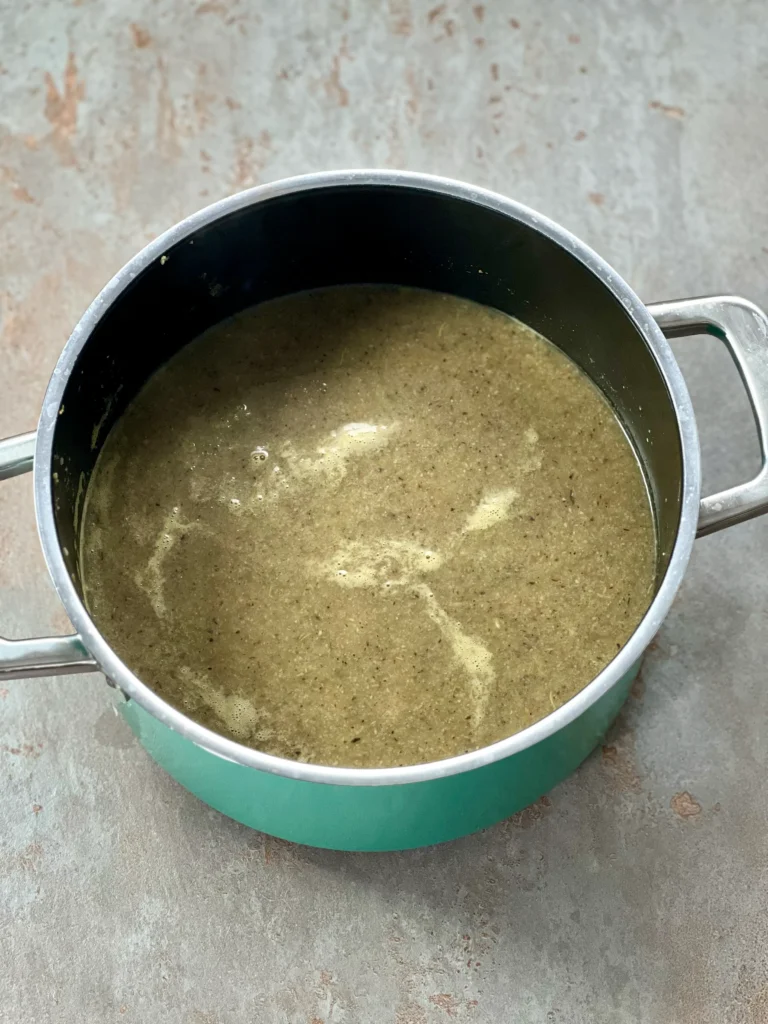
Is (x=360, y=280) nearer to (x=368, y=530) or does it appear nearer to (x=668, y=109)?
(x=368, y=530)

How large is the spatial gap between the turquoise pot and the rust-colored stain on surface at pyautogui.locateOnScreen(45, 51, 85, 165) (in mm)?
975

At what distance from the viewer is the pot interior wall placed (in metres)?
1.26

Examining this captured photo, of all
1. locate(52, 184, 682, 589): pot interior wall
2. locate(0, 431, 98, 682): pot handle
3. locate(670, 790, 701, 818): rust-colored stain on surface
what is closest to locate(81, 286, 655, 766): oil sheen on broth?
locate(52, 184, 682, 589): pot interior wall

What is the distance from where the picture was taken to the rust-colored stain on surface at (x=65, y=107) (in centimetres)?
175

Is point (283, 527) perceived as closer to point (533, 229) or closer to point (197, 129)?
point (533, 229)

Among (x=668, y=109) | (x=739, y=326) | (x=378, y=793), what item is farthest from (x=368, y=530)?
(x=668, y=109)

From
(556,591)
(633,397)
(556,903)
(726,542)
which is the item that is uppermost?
(633,397)

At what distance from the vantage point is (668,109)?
178 centimetres

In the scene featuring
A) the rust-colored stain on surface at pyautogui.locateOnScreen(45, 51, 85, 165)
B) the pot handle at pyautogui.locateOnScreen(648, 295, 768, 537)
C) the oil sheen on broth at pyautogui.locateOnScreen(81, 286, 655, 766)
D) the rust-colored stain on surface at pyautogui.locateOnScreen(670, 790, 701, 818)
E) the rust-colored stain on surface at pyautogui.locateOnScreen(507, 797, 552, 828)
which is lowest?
the rust-colored stain on surface at pyautogui.locateOnScreen(670, 790, 701, 818)

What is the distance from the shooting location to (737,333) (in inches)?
48.6

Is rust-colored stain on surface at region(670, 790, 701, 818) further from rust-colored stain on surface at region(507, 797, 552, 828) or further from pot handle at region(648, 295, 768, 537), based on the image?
pot handle at region(648, 295, 768, 537)

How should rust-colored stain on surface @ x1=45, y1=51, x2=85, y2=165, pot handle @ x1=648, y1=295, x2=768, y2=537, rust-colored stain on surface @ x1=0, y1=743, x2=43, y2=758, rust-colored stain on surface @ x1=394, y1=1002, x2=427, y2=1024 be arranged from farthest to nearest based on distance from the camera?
1. rust-colored stain on surface @ x1=45, y1=51, x2=85, y2=165
2. rust-colored stain on surface @ x1=0, y1=743, x2=43, y2=758
3. rust-colored stain on surface @ x1=394, y1=1002, x2=427, y2=1024
4. pot handle @ x1=648, y1=295, x2=768, y2=537

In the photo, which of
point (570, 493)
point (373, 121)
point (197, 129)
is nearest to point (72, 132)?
point (197, 129)

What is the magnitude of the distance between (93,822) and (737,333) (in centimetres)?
99
